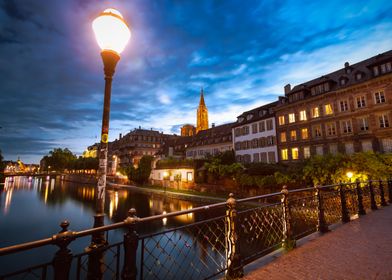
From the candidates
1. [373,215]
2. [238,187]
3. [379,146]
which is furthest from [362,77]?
[373,215]

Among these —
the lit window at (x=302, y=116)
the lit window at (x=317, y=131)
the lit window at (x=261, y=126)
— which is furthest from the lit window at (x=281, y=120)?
the lit window at (x=317, y=131)

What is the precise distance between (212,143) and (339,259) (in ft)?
140

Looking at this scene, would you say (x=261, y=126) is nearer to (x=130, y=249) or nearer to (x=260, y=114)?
(x=260, y=114)

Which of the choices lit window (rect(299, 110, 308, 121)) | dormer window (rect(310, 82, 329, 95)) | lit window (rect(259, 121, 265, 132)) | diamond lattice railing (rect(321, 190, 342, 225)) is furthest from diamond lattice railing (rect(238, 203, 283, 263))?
lit window (rect(259, 121, 265, 132))

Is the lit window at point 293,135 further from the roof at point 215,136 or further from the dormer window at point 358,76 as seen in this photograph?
the roof at point 215,136

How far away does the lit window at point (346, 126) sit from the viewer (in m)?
25.4

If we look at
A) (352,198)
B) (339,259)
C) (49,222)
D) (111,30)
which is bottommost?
(49,222)

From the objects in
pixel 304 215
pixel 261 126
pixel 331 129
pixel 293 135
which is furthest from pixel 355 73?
pixel 304 215

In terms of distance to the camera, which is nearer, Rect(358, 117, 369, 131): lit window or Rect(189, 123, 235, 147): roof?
Rect(358, 117, 369, 131): lit window

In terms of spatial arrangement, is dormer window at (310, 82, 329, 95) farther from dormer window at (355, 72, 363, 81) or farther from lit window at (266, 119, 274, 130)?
lit window at (266, 119, 274, 130)

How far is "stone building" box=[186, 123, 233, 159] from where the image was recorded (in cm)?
4466

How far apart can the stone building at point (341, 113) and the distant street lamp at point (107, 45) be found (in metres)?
28.8

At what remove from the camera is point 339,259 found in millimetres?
4461

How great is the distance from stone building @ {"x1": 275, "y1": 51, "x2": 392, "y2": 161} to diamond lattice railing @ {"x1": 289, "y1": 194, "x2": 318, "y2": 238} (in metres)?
13.8
